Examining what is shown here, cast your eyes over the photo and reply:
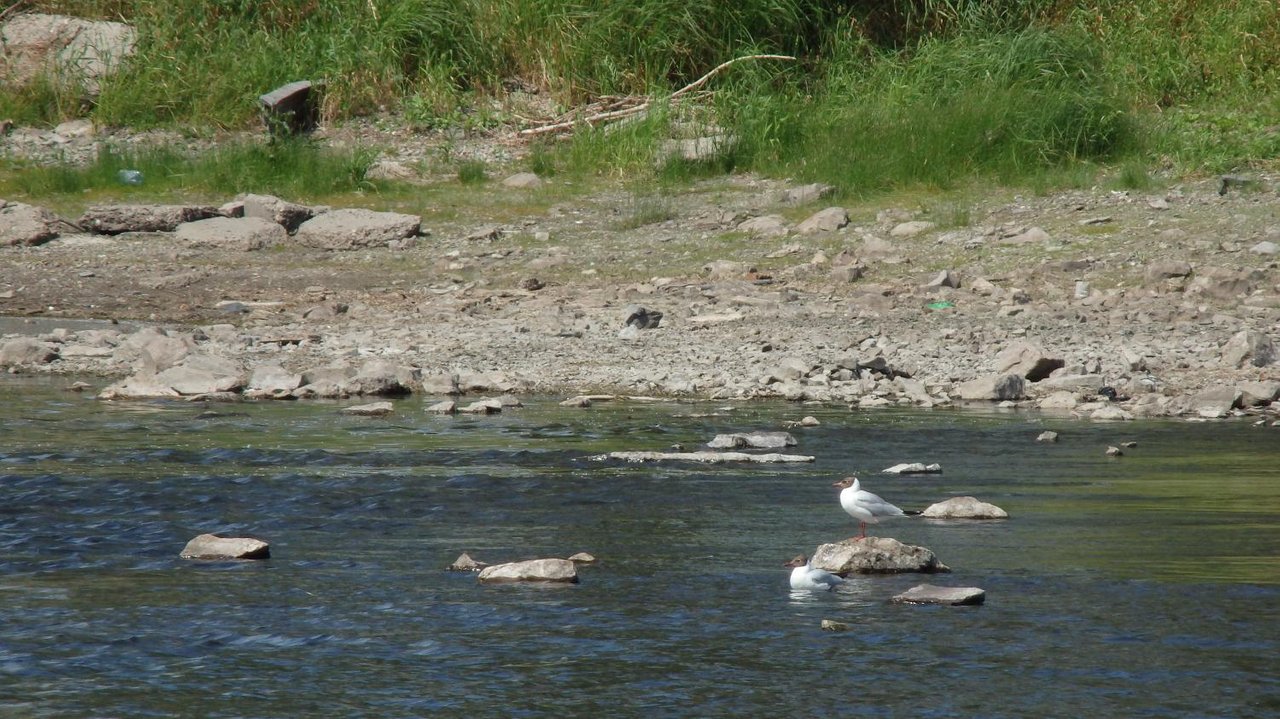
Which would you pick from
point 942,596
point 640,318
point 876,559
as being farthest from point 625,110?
point 942,596

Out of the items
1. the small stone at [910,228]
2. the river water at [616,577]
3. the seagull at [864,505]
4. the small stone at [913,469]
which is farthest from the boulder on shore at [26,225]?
the seagull at [864,505]

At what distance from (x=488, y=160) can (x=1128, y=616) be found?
41.5 ft

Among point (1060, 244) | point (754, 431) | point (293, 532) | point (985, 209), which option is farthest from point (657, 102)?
point (293, 532)

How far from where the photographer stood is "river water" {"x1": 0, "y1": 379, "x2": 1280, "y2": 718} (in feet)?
14.1

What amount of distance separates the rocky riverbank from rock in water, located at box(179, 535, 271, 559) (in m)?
4.28

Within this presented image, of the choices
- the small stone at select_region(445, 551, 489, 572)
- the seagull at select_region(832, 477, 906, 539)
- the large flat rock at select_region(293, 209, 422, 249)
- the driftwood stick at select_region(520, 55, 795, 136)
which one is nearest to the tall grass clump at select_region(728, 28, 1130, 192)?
the driftwood stick at select_region(520, 55, 795, 136)

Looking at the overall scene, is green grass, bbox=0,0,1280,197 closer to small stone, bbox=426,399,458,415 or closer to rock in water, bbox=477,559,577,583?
small stone, bbox=426,399,458,415

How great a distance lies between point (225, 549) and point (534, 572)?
4.01 ft

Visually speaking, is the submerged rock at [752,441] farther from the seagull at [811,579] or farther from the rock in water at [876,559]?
the seagull at [811,579]

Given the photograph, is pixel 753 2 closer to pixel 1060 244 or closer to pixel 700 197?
pixel 700 197

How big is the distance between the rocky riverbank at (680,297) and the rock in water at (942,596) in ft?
14.5

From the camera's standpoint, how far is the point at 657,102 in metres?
16.6

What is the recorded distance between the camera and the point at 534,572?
5434mm

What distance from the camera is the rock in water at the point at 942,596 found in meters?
5.07
